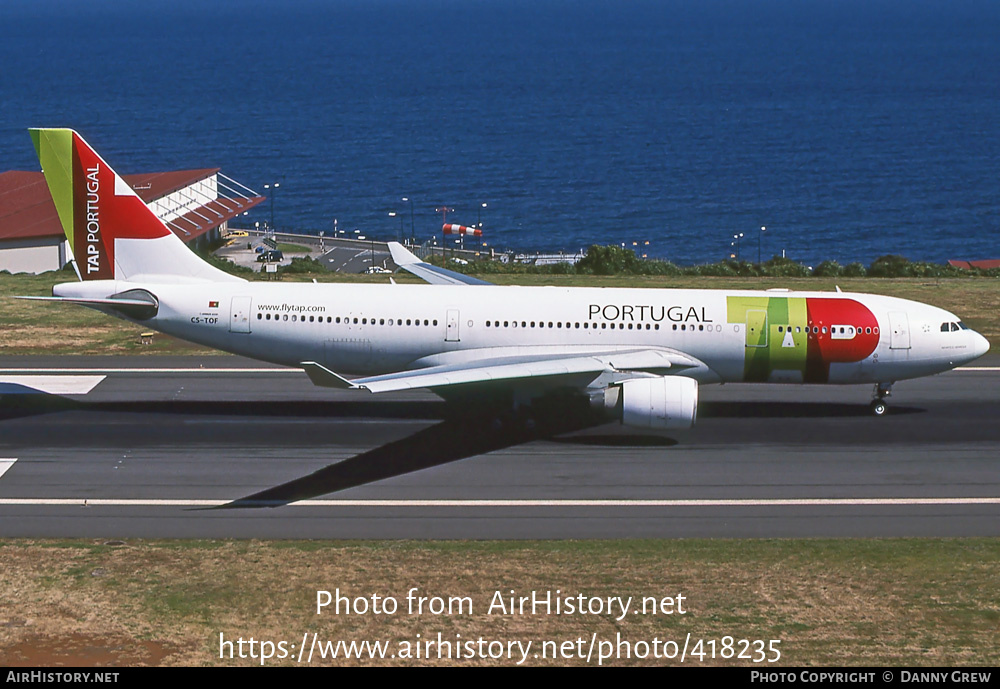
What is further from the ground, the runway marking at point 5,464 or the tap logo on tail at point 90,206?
the tap logo on tail at point 90,206

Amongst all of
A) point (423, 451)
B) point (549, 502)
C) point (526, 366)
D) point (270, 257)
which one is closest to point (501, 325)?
point (526, 366)

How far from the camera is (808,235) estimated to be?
160 metres

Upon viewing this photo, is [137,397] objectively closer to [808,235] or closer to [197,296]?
[197,296]

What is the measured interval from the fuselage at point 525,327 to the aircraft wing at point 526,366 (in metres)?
0.36

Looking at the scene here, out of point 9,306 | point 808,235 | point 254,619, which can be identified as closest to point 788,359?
point 254,619

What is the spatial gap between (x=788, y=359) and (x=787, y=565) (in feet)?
42.0

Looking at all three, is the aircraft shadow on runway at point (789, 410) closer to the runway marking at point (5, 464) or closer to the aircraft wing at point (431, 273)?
the aircraft wing at point (431, 273)

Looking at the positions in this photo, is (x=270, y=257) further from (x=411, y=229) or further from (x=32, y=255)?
(x=411, y=229)

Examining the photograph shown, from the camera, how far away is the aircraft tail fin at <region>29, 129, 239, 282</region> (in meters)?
40.2

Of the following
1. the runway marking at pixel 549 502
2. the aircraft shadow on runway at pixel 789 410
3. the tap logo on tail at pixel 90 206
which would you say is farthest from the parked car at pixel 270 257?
the runway marking at pixel 549 502

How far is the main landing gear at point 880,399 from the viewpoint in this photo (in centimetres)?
4153

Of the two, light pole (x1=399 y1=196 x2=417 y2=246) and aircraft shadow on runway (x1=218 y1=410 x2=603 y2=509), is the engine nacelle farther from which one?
light pole (x1=399 y1=196 x2=417 y2=246)

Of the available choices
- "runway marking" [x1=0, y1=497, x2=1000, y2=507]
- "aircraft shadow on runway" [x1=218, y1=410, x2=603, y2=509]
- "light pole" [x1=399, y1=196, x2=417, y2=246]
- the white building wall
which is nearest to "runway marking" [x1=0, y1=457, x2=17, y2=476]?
"runway marking" [x1=0, y1=497, x2=1000, y2=507]

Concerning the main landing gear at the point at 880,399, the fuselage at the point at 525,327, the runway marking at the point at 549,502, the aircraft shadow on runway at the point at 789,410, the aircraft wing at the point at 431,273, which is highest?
the aircraft wing at the point at 431,273
